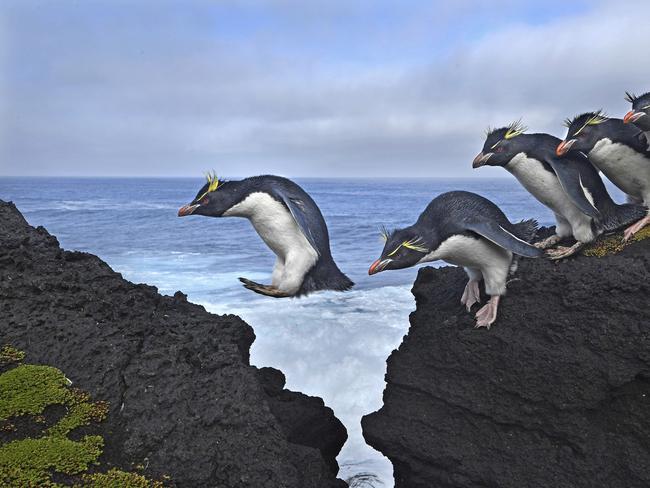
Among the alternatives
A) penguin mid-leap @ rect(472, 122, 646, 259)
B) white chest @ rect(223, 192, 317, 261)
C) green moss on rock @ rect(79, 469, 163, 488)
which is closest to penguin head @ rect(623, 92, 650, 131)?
penguin mid-leap @ rect(472, 122, 646, 259)

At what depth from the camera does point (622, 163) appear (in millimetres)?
5500

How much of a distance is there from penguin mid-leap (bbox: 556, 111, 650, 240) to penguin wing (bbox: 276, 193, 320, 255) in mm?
2471

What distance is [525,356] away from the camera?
5188mm

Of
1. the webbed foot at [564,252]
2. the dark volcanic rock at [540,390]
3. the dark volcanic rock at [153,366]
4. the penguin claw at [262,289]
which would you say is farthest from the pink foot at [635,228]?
the dark volcanic rock at [153,366]

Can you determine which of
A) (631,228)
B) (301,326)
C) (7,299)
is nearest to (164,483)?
(7,299)

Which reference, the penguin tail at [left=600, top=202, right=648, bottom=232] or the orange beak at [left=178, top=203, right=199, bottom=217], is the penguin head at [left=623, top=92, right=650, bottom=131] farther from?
the orange beak at [left=178, top=203, right=199, bottom=217]

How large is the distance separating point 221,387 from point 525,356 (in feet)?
8.86

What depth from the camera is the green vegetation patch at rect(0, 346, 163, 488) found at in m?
3.85

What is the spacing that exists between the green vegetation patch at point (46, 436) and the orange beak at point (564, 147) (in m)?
4.27

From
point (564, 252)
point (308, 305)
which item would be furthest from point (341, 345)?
point (564, 252)

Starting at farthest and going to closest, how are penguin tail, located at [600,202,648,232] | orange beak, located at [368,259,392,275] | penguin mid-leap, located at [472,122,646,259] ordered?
penguin tail, located at [600,202,648,232] → penguin mid-leap, located at [472,122,646,259] → orange beak, located at [368,259,392,275]

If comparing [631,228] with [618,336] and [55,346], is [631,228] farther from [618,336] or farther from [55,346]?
[55,346]

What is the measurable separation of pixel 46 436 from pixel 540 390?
404 centimetres

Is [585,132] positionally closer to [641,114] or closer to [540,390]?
[641,114]
